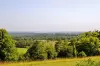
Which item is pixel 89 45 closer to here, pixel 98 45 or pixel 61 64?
pixel 98 45

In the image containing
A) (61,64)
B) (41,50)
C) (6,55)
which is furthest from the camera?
(41,50)

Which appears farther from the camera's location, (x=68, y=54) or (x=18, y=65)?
(x=68, y=54)

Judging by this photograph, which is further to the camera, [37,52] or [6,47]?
[37,52]

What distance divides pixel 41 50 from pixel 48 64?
18.9 metres

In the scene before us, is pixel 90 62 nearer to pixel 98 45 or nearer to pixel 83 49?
pixel 83 49

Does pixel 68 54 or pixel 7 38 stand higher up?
pixel 7 38

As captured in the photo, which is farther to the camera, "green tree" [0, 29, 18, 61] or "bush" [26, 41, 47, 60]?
"bush" [26, 41, 47, 60]

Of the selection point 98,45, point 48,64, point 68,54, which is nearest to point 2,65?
point 48,64

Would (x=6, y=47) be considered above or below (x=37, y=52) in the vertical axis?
above

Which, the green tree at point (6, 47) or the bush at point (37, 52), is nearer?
the green tree at point (6, 47)

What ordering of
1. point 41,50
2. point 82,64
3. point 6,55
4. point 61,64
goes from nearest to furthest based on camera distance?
point 82,64 < point 61,64 < point 6,55 < point 41,50

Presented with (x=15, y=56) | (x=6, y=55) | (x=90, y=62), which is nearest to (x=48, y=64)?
(x=90, y=62)

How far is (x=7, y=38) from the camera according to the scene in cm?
3578

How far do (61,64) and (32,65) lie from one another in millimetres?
2416
